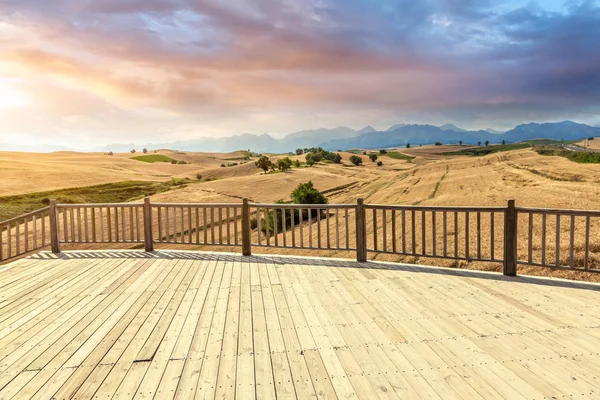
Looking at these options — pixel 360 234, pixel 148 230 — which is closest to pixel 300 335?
pixel 360 234

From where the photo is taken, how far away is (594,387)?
9.32 feet

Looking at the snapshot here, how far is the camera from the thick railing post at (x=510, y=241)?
5.91 metres

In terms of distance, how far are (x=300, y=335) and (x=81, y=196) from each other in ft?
147

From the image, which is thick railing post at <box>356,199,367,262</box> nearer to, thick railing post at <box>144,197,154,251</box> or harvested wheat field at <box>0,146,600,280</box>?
harvested wheat field at <box>0,146,600,280</box>

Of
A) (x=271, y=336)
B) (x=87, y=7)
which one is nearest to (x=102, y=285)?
(x=271, y=336)

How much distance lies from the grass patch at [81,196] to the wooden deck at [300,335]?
102ft

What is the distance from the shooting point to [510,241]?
6.01 m

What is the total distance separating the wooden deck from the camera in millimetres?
2947

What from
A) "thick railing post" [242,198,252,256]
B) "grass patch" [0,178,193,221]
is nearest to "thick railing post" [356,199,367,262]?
"thick railing post" [242,198,252,256]

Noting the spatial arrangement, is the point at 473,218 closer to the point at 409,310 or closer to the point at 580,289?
the point at 580,289

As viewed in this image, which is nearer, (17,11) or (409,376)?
(409,376)

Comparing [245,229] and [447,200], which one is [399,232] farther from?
[245,229]

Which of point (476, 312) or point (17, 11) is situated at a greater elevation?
point (17, 11)

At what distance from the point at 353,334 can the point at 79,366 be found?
2642 millimetres
